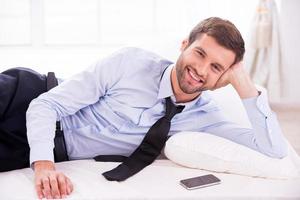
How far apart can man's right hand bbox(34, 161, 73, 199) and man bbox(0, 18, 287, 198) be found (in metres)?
0.15

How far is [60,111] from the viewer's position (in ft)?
4.56

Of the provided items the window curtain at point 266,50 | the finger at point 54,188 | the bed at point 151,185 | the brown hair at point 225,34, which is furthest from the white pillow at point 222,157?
the window curtain at point 266,50

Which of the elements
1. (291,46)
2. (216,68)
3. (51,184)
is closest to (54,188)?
(51,184)

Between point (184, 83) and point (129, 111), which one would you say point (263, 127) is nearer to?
point (184, 83)

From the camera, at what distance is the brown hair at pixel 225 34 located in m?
1.39

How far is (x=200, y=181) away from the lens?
1277mm

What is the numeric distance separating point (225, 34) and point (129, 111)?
1.39ft

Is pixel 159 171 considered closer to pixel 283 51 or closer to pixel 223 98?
pixel 223 98

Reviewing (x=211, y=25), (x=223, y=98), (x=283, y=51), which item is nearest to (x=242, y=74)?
(x=211, y=25)

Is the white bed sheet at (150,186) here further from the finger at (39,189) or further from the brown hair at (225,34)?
the brown hair at (225,34)

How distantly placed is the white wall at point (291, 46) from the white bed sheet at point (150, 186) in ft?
6.31

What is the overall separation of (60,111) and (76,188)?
30cm

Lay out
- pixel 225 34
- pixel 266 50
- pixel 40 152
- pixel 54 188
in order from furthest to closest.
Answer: pixel 266 50
pixel 225 34
pixel 40 152
pixel 54 188

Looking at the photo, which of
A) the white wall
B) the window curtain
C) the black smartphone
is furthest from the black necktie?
the white wall
